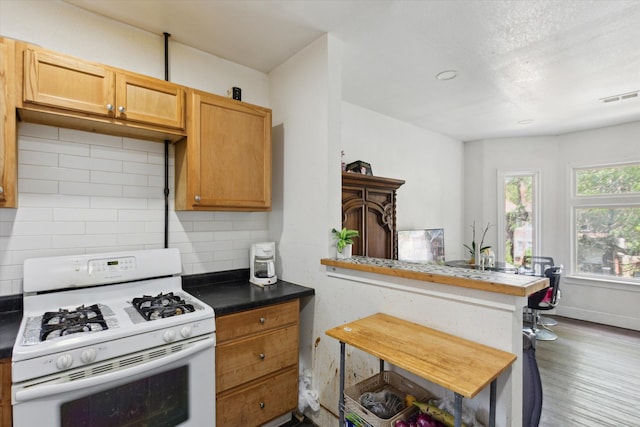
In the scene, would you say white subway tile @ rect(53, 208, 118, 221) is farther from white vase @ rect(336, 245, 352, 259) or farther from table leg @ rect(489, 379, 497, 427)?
table leg @ rect(489, 379, 497, 427)

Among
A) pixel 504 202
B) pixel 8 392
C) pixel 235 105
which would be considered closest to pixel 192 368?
pixel 8 392

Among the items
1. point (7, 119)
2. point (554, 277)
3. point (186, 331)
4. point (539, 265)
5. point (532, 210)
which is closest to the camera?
point (7, 119)

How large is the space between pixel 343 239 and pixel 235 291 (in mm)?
847

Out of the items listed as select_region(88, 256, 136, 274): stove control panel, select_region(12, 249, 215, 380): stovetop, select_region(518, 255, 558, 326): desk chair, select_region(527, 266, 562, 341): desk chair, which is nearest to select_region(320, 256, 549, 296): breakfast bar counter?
select_region(12, 249, 215, 380): stovetop

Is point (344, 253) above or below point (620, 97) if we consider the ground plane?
below

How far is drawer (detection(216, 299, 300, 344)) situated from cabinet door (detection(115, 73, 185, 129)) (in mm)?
1270

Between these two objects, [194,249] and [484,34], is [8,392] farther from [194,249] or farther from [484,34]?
[484,34]

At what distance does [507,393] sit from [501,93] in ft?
9.71

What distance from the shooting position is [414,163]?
4531 mm

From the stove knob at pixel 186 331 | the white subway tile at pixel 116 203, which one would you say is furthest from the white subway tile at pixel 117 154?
the stove knob at pixel 186 331

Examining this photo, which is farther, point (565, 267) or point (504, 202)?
point (504, 202)

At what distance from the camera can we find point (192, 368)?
1.67 meters

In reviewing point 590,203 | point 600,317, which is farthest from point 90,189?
point 600,317

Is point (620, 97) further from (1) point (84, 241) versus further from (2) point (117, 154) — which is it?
(1) point (84, 241)
